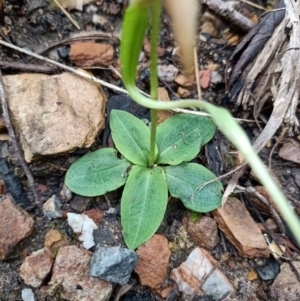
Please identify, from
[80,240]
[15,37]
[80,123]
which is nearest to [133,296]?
[80,240]

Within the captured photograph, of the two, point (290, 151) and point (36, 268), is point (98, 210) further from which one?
point (290, 151)

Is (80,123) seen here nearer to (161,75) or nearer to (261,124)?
(161,75)

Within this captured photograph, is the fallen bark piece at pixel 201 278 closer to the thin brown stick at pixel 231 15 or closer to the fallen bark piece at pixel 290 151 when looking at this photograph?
the fallen bark piece at pixel 290 151

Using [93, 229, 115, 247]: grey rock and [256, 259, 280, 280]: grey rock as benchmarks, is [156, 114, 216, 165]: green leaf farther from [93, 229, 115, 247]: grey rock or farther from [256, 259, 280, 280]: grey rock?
[256, 259, 280, 280]: grey rock

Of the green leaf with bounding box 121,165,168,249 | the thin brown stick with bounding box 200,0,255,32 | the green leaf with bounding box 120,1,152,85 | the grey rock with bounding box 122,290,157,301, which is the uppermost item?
the green leaf with bounding box 120,1,152,85

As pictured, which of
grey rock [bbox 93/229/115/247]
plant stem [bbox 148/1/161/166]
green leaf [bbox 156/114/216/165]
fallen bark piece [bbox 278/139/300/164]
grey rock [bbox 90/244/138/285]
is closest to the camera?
plant stem [bbox 148/1/161/166]

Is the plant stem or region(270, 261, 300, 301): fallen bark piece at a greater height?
the plant stem

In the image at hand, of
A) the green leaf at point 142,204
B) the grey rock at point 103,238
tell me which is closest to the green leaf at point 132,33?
→ the green leaf at point 142,204

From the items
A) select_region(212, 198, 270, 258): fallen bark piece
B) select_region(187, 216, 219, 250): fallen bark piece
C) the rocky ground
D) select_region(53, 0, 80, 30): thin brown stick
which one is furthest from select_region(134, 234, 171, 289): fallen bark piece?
select_region(53, 0, 80, 30): thin brown stick
